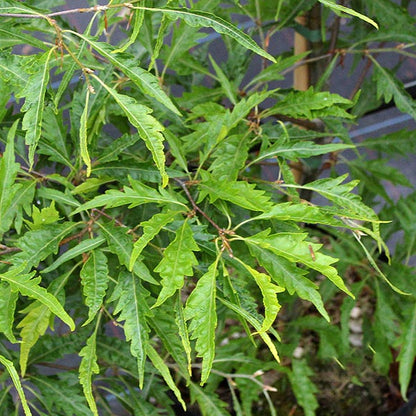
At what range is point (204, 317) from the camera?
15.0 inches

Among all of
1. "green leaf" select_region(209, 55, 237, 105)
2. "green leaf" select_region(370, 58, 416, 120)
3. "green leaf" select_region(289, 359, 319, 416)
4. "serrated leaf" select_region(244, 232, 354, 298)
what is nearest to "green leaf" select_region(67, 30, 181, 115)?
"serrated leaf" select_region(244, 232, 354, 298)

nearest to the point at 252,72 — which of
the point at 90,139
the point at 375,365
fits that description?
the point at 375,365

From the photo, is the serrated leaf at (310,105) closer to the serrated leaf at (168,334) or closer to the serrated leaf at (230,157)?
the serrated leaf at (230,157)

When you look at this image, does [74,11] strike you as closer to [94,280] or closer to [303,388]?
[94,280]

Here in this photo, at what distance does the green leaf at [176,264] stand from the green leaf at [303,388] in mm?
466

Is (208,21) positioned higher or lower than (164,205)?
higher

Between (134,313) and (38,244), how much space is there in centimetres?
9

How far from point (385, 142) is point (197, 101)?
1.07ft

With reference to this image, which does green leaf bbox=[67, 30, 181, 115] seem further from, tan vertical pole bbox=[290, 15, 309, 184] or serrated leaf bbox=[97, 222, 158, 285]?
tan vertical pole bbox=[290, 15, 309, 184]

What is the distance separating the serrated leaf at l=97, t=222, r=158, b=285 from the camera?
442 millimetres

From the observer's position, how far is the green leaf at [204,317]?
37 centimetres

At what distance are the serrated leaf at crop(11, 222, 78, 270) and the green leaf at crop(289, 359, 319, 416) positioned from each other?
1.51 feet

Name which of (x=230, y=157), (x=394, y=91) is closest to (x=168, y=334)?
(x=230, y=157)

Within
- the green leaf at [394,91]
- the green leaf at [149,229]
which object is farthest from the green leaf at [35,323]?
the green leaf at [394,91]
